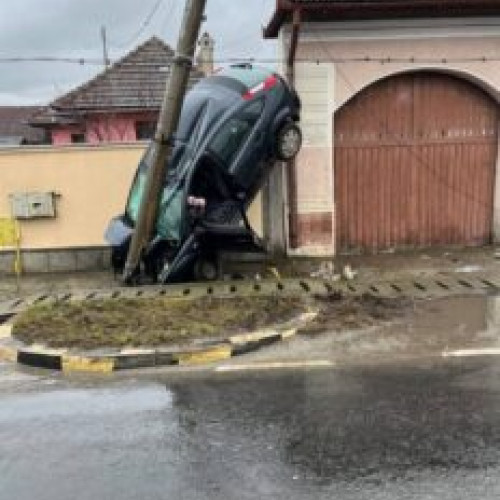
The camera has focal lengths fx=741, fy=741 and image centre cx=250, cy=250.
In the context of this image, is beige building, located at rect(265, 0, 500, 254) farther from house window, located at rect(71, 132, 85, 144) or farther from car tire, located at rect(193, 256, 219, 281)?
house window, located at rect(71, 132, 85, 144)

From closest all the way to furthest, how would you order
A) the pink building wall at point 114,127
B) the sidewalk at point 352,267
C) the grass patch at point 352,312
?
the grass patch at point 352,312
the sidewalk at point 352,267
the pink building wall at point 114,127

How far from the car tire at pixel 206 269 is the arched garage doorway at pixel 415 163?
2.74 meters

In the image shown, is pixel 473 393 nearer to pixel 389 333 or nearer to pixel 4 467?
pixel 389 333

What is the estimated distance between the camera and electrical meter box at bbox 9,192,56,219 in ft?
42.2

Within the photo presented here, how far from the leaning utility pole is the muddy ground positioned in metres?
1.54

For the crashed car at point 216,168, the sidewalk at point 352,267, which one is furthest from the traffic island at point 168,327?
the sidewalk at point 352,267

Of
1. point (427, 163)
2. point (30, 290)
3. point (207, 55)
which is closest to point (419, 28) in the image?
point (427, 163)

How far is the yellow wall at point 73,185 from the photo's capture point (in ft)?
42.2

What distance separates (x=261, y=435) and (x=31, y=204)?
8701 millimetres

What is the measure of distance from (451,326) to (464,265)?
3705 mm

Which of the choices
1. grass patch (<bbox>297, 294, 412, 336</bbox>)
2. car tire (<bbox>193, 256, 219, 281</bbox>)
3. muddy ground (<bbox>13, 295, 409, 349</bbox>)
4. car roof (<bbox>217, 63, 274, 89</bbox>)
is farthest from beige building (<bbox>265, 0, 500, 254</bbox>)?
muddy ground (<bbox>13, 295, 409, 349</bbox>)

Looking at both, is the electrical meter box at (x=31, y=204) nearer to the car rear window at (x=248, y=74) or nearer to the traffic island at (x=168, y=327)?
the traffic island at (x=168, y=327)

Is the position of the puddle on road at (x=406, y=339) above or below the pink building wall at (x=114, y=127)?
below

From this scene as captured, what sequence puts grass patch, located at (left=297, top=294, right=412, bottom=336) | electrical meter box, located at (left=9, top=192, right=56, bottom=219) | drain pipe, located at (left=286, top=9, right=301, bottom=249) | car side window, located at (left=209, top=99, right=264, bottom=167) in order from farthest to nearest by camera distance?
electrical meter box, located at (left=9, top=192, right=56, bottom=219)
drain pipe, located at (left=286, top=9, right=301, bottom=249)
car side window, located at (left=209, top=99, right=264, bottom=167)
grass patch, located at (left=297, top=294, right=412, bottom=336)
